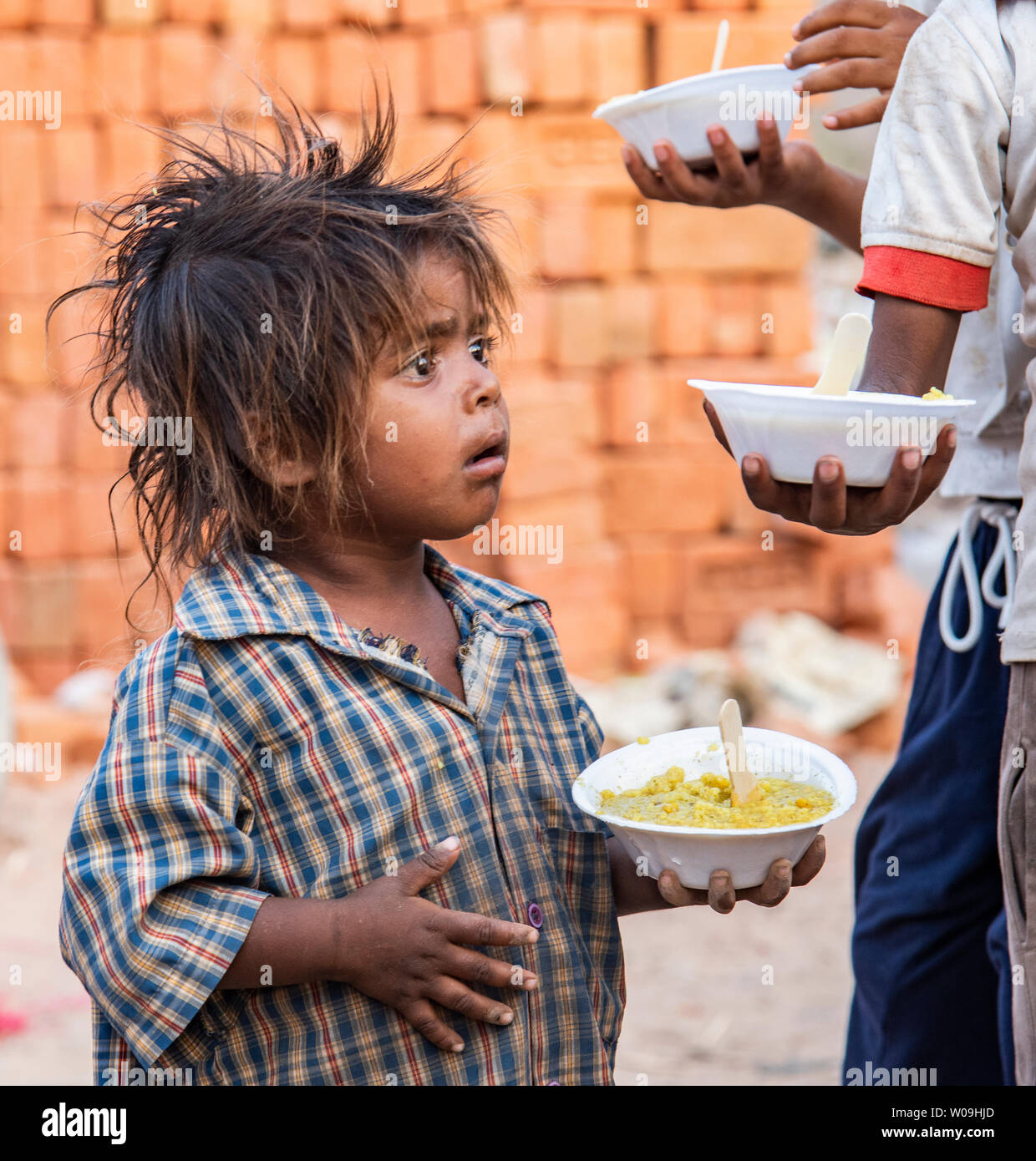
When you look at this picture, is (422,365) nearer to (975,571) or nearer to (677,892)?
(677,892)

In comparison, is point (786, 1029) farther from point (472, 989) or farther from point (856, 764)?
point (472, 989)

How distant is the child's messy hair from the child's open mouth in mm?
138

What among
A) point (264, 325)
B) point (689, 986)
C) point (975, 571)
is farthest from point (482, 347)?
point (689, 986)

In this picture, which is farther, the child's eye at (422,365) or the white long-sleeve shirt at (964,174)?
the child's eye at (422,365)

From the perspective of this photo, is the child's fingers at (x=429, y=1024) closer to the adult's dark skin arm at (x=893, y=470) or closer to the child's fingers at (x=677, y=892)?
the child's fingers at (x=677, y=892)

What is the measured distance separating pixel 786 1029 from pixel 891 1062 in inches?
74.2

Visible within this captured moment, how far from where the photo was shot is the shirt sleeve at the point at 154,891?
59.2 inches

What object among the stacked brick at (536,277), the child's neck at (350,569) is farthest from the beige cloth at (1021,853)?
the stacked brick at (536,277)

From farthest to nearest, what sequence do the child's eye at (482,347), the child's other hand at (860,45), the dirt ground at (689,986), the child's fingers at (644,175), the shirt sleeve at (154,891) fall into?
the dirt ground at (689,986), the child's fingers at (644,175), the child's other hand at (860,45), the child's eye at (482,347), the shirt sleeve at (154,891)

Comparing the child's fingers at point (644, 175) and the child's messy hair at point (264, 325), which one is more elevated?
the child's fingers at point (644, 175)

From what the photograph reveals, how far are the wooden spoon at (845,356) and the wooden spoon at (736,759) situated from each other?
39 cm

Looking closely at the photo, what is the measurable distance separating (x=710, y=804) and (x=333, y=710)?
1.54ft

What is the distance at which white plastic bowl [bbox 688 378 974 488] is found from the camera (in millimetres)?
1531

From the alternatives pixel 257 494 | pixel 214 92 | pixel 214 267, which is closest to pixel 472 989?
pixel 257 494
